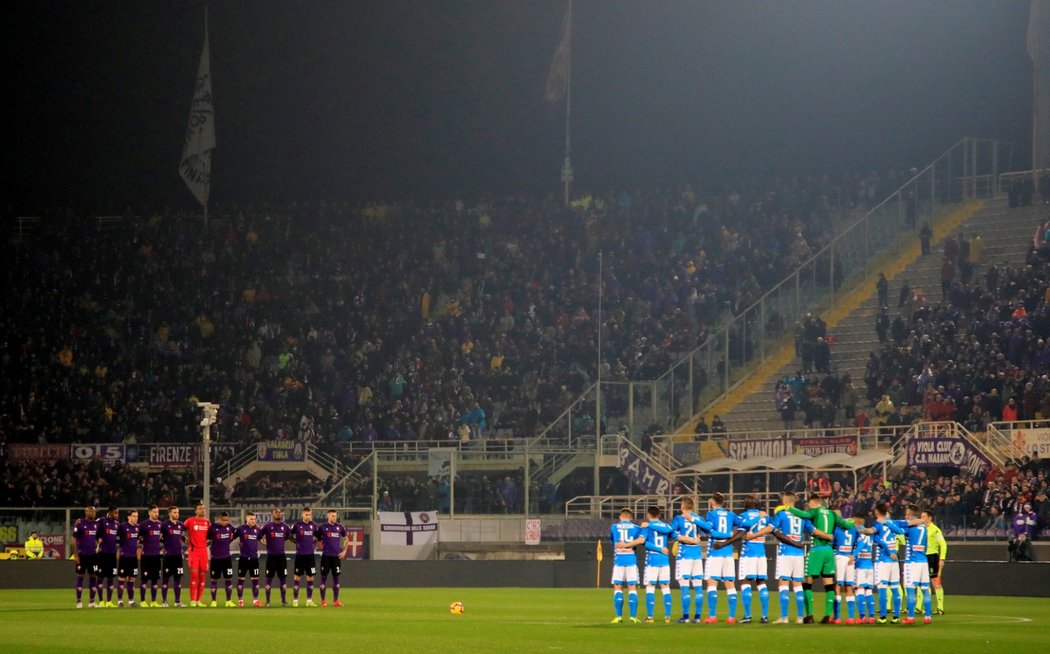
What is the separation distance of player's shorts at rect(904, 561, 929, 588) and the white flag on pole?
130 feet

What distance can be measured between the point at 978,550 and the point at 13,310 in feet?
111

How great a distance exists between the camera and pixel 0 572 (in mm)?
40188

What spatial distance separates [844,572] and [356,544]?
69.5ft

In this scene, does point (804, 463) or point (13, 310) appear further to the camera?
point (13, 310)

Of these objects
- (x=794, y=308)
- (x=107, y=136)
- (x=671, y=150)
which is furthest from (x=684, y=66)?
(x=107, y=136)

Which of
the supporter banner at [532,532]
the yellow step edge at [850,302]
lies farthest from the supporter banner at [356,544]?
the yellow step edge at [850,302]

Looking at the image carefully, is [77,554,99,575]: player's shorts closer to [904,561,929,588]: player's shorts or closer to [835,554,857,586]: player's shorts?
[835,554,857,586]: player's shorts

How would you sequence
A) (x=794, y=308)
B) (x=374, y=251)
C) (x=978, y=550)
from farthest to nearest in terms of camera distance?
(x=374, y=251), (x=794, y=308), (x=978, y=550)

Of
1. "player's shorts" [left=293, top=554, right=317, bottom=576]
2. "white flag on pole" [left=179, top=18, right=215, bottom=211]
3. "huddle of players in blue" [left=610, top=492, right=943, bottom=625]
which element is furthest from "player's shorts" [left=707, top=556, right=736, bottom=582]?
"white flag on pole" [left=179, top=18, right=215, bottom=211]

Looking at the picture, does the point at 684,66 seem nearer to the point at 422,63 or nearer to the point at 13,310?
the point at 422,63

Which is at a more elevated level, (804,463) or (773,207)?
(773,207)

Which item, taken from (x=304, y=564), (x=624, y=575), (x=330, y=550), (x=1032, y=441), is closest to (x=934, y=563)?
(x=624, y=575)

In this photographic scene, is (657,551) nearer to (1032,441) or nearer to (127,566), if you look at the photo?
(127,566)

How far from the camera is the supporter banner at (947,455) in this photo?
39625 mm
